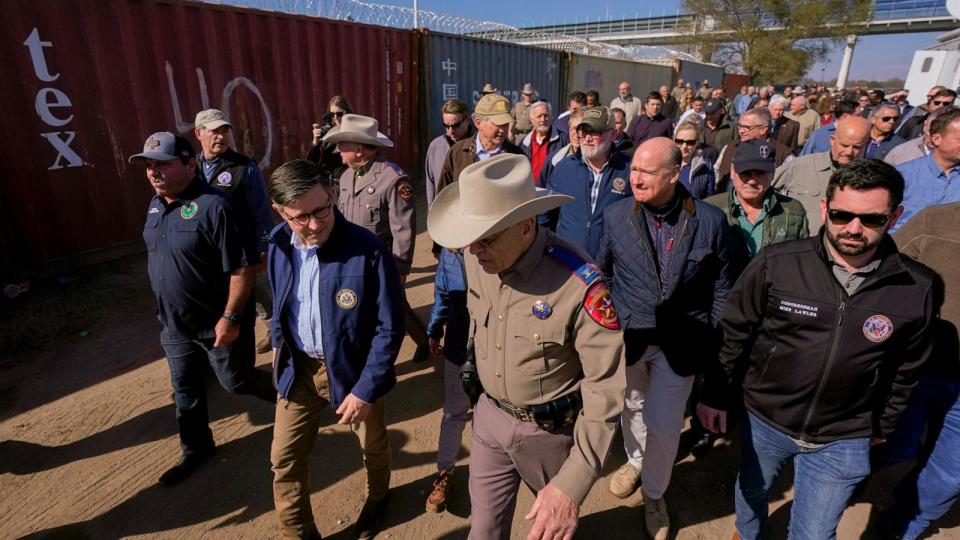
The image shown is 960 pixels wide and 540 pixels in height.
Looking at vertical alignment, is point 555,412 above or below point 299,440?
above

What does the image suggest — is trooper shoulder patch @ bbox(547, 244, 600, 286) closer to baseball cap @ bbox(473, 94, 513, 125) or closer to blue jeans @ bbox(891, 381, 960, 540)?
blue jeans @ bbox(891, 381, 960, 540)

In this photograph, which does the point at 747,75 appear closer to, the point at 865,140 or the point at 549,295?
the point at 865,140

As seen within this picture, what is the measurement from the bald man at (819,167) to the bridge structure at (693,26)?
38.3 metres

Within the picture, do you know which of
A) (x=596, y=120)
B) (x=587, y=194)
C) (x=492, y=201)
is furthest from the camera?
(x=587, y=194)

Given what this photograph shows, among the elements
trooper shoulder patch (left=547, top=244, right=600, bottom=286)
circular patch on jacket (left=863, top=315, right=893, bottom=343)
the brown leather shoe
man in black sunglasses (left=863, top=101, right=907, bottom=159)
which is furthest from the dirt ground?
→ man in black sunglasses (left=863, top=101, right=907, bottom=159)

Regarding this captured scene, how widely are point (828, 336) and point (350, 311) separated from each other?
2.00 meters

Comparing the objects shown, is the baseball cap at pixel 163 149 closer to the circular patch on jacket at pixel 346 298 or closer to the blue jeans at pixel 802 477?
the circular patch on jacket at pixel 346 298

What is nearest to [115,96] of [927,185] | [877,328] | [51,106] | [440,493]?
[51,106]

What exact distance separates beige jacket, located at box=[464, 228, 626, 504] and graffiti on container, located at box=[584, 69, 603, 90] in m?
15.0

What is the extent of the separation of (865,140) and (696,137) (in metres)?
1.12

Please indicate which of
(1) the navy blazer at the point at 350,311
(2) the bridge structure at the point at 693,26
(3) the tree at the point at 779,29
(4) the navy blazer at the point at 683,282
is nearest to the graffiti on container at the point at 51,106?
(1) the navy blazer at the point at 350,311

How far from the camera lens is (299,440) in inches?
96.0

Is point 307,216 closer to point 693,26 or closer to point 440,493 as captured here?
point 440,493

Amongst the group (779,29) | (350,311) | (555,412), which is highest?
(779,29)
